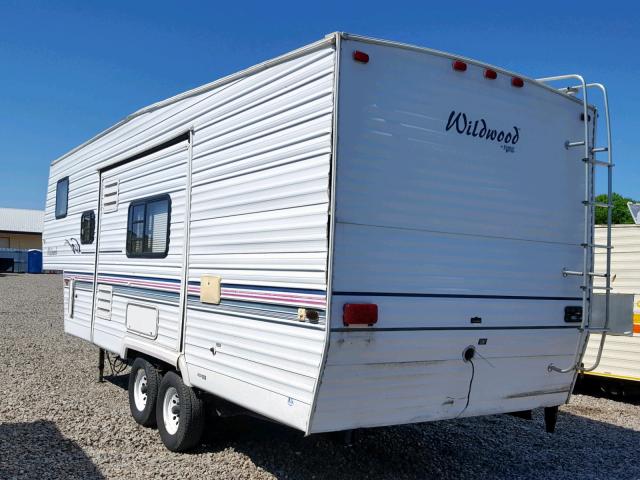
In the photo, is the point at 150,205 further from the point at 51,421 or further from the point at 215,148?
the point at 51,421

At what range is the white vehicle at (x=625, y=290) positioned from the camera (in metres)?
8.46

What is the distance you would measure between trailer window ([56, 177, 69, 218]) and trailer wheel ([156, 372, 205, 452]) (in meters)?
4.21

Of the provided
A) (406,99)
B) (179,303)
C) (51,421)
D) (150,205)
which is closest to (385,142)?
(406,99)

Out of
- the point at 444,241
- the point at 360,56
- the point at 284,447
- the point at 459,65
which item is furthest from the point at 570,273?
the point at 284,447

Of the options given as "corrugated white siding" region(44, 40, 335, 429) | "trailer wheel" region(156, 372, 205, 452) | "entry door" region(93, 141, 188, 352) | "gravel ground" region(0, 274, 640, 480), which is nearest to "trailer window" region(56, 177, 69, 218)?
"entry door" region(93, 141, 188, 352)

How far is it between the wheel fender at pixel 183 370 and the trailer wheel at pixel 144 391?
0.74 metres

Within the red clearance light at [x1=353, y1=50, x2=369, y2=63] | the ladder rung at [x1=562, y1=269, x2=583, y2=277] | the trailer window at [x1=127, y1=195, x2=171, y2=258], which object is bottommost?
the ladder rung at [x1=562, y1=269, x2=583, y2=277]

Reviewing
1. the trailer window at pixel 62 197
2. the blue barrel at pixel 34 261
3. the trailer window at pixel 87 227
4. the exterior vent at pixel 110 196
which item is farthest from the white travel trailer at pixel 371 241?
the blue barrel at pixel 34 261

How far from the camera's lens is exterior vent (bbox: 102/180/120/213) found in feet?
23.5

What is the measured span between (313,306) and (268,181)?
102cm

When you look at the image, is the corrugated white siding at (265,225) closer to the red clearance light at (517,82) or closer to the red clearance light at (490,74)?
the red clearance light at (490,74)

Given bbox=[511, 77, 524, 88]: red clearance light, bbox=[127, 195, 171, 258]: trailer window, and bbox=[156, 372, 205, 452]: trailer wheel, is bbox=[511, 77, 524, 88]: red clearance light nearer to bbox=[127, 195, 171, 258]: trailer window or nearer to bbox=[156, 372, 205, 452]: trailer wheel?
bbox=[127, 195, 171, 258]: trailer window

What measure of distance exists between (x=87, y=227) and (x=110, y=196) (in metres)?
0.93

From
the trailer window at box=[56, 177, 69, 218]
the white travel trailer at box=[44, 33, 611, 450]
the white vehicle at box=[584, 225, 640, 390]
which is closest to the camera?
the white travel trailer at box=[44, 33, 611, 450]
